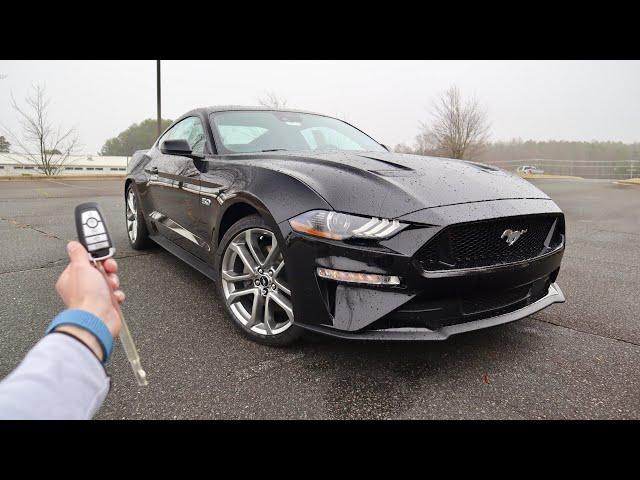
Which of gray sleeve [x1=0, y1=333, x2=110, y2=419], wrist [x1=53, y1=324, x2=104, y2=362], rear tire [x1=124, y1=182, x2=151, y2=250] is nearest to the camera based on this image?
gray sleeve [x1=0, y1=333, x2=110, y2=419]

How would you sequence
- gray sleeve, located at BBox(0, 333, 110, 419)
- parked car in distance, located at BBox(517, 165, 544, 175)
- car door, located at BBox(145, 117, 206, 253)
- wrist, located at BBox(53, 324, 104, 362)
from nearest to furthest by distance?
gray sleeve, located at BBox(0, 333, 110, 419) < wrist, located at BBox(53, 324, 104, 362) < car door, located at BBox(145, 117, 206, 253) < parked car in distance, located at BBox(517, 165, 544, 175)

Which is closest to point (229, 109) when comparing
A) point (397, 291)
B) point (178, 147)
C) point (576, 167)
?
point (178, 147)

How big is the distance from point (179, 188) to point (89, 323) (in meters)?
2.76

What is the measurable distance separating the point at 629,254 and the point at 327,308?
4.79 m

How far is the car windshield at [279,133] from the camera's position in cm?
315

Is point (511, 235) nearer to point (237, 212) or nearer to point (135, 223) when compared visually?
point (237, 212)

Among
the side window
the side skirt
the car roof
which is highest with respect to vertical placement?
the car roof

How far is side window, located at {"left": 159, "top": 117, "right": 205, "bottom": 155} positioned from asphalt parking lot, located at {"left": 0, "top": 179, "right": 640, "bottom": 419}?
1.15 m

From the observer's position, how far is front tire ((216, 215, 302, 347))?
228 cm

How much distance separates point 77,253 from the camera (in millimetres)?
929

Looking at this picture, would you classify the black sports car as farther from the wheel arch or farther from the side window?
the side window

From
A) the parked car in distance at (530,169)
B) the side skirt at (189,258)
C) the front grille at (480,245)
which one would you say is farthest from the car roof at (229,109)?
the parked car in distance at (530,169)

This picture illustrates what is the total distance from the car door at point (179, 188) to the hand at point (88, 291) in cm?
218

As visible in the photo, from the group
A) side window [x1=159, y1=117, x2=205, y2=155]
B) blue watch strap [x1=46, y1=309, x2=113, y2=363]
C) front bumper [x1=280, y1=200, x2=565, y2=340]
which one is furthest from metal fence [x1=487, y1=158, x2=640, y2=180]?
blue watch strap [x1=46, y1=309, x2=113, y2=363]
